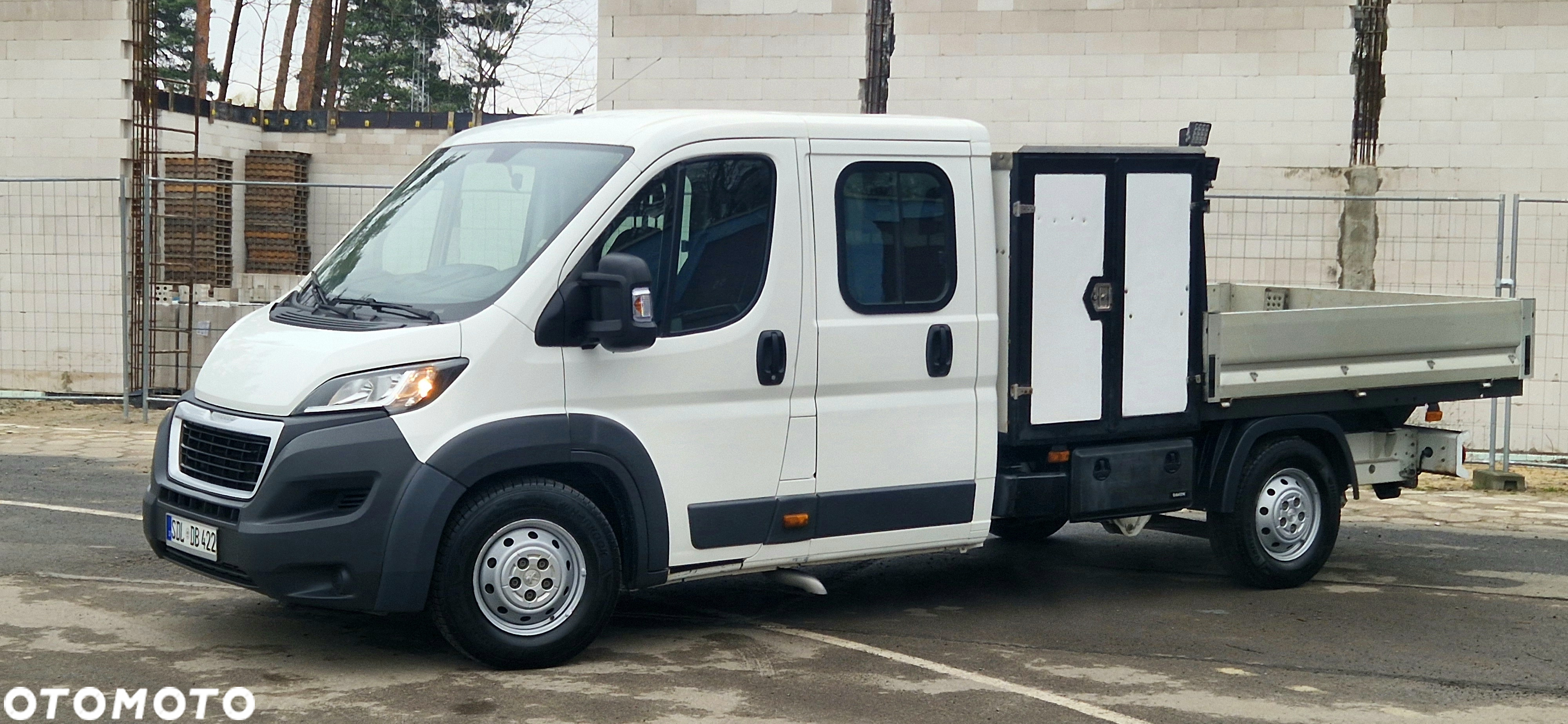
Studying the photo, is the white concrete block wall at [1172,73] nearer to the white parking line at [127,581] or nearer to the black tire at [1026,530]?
the black tire at [1026,530]

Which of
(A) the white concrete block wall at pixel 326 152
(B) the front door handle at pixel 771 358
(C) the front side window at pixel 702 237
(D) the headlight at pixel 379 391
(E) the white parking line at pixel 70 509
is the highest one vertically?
(A) the white concrete block wall at pixel 326 152

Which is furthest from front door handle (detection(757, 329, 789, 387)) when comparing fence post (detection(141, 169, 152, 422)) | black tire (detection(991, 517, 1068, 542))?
fence post (detection(141, 169, 152, 422))

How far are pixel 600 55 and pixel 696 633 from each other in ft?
35.6

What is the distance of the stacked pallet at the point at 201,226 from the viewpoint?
22.0 meters

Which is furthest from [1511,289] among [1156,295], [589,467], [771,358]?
[589,467]

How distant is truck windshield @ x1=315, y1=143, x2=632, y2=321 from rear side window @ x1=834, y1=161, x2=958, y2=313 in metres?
1.02

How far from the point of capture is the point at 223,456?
6.14 m

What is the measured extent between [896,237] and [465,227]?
1752 mm

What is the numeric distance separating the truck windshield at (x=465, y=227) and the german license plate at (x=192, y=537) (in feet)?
3.25

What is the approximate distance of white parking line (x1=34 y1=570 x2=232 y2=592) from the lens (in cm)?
771

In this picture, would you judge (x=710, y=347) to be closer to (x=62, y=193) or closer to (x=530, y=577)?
(x=530, y=577)

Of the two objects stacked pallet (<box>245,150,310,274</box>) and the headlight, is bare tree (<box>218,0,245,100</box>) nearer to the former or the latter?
stacked pallet (<box>245,150,310,274</box>)

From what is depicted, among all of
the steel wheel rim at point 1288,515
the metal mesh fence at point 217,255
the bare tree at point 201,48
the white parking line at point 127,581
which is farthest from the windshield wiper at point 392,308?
the bare tree at point 201,48

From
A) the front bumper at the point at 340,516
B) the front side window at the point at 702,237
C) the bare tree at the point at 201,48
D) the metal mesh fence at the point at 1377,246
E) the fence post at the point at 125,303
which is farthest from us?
the bare tree at the point at 201,48
